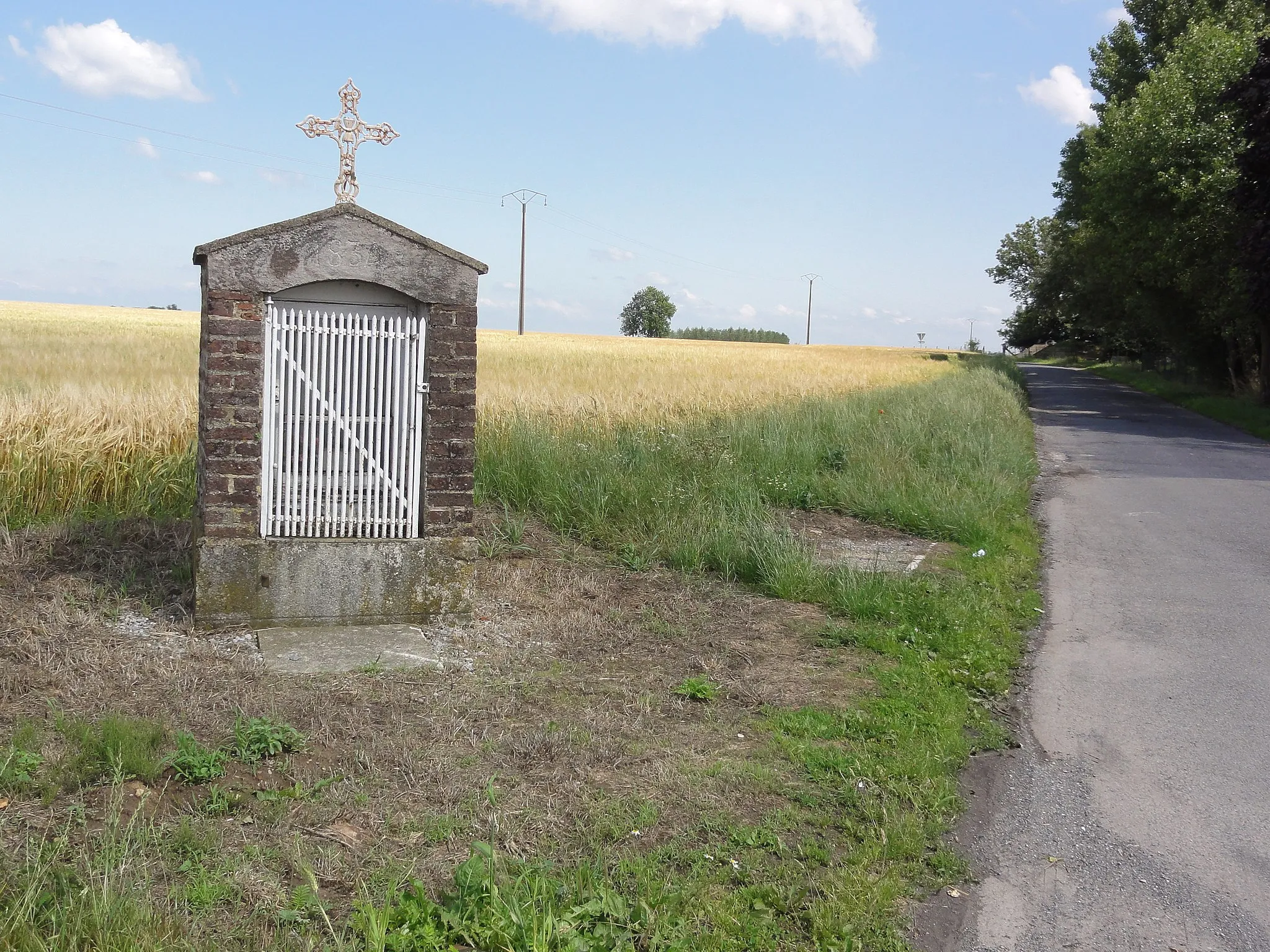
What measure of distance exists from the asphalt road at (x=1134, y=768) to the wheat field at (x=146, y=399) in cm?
633

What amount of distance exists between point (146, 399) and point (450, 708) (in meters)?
6.52

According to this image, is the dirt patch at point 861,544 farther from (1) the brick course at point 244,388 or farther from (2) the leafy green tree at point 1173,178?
(2) the leafy green tree at point 1173,178

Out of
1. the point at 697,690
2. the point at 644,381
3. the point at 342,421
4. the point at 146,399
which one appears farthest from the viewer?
the point at 644,381

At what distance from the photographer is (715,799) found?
13.2ft

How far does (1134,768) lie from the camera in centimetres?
466

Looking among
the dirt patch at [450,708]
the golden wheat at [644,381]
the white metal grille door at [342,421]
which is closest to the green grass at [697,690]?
the dirt patch at [450,708]

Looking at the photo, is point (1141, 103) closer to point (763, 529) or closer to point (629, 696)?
point (763, 529)

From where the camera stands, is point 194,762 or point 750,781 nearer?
point 194,762

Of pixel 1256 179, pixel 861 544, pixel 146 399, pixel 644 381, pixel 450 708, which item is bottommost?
pixel 450 708

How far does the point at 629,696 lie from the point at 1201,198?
24269 mm

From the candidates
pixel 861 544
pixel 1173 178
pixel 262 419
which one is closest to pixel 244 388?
pixel 262 419

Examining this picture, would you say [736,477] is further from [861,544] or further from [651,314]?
[651,314]

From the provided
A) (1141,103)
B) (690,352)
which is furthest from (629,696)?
(690,352)

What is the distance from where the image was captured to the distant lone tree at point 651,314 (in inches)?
5271
